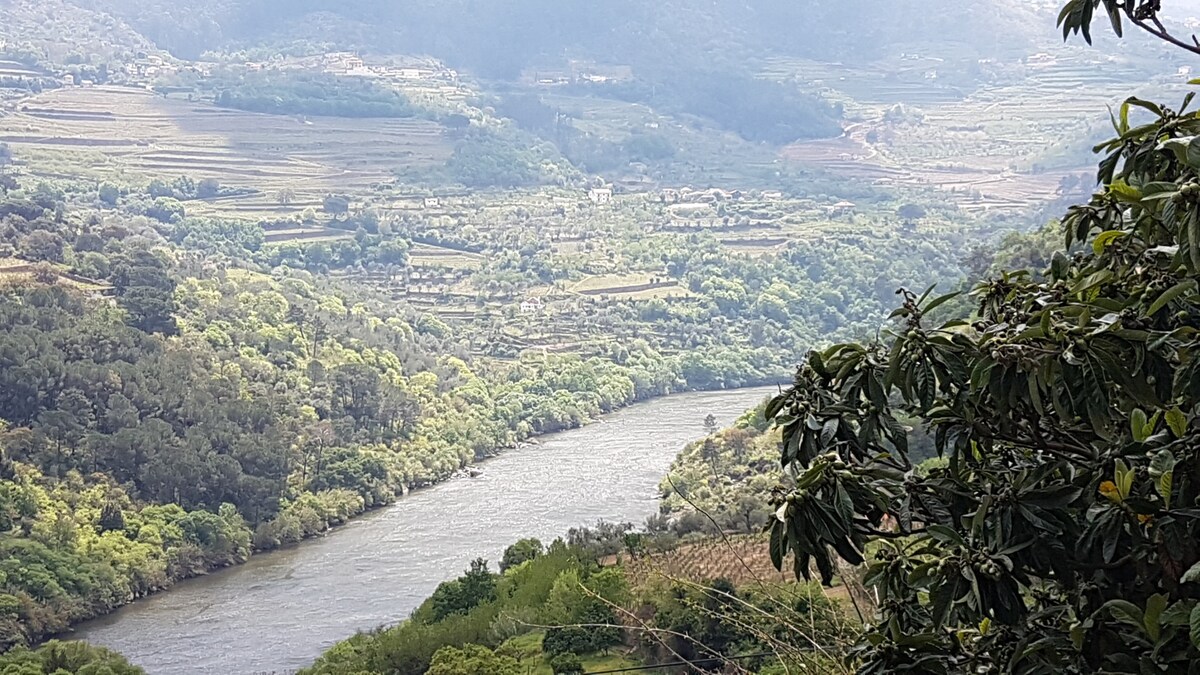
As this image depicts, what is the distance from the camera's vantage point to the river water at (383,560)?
16.5m

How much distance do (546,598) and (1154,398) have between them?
33.8 ft

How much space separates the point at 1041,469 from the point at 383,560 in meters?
18.7

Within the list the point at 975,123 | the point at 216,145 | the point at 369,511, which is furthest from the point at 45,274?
the point at 975,123

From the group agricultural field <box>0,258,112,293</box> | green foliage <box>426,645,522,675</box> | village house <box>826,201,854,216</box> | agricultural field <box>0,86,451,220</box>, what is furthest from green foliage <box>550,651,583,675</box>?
village house <box>826,201,854,216</box>

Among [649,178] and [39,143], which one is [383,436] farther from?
[649,178]

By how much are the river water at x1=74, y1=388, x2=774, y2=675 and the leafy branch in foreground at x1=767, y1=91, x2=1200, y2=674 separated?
14115 mm

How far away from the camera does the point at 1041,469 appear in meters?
1.95

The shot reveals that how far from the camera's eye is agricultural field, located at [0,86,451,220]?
161ft

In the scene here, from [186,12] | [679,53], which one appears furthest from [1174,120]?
[186,12]

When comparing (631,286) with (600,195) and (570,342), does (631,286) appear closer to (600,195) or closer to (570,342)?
(570,342)

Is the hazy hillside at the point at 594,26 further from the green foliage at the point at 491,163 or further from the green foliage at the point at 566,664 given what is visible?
the green foliage at the point at 566,664

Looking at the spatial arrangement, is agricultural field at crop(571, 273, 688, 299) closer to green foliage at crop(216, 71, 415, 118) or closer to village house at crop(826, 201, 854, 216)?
village house at crop(826, 201, 854, 216)

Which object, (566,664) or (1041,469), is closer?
(1041,469)

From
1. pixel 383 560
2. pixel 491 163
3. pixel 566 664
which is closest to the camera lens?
pixel 566 664
